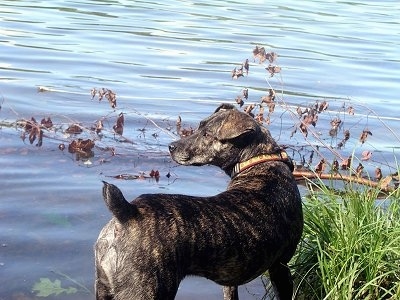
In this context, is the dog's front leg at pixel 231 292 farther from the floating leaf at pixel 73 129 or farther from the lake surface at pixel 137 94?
the floating leaf at pixel 73 129

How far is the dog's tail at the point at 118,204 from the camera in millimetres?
4777

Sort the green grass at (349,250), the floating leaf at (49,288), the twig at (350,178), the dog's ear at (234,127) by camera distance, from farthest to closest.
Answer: the twig at (350,178)
the floating leaf at (49,288)
the dog's ear at (234,127)
the green grass at (349,250)

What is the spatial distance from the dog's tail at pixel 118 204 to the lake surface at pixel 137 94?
1906 mm

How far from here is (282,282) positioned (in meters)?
6.09

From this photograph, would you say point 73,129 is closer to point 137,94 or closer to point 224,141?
point 137,94

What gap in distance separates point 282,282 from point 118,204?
5.87 feet

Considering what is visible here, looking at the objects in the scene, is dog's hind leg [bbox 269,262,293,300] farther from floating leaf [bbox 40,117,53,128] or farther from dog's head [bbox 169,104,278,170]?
floating leaf [bbox 40,117,53,128]

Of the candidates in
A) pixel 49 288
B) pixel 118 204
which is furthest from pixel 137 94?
pixel 118 204

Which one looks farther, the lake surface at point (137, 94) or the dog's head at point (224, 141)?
the lake surface at point (137, 94)

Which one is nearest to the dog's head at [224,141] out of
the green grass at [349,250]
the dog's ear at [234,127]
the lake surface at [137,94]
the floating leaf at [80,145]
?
the dog's ear at [234,127]

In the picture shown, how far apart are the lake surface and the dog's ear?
1.43 meters

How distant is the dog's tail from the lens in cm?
478

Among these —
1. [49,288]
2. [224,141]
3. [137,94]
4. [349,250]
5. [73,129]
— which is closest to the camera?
[349,250]

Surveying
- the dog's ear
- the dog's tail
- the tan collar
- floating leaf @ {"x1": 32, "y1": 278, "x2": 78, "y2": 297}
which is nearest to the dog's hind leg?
the tan collar
